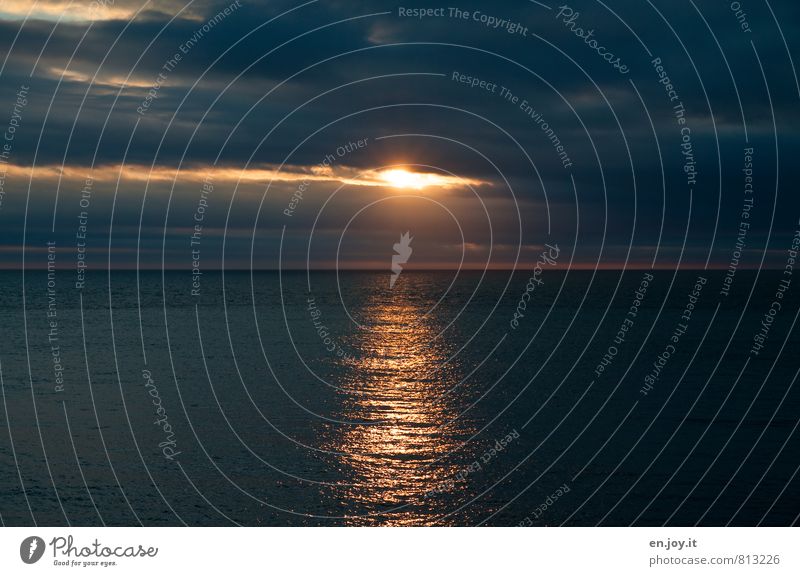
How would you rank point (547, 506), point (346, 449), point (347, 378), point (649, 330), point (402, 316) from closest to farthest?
point (547, 506)
point (346, 449)
point (347, 378)
point (649, 330)
point (402, 316)

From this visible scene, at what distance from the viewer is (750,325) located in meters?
124

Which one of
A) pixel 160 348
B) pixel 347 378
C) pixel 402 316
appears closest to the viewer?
pixel 347 378

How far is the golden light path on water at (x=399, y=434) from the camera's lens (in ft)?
114

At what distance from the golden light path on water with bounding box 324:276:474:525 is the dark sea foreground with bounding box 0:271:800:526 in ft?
0.50

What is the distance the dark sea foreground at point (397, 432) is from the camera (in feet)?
113

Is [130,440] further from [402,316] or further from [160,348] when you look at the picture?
[402,316]

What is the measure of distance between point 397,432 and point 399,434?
45cm

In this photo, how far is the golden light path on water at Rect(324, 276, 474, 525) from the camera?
34612 millimetres

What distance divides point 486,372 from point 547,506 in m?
39.2

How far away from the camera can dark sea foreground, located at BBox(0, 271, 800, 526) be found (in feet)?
113

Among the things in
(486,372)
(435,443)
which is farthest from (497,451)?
(486,372)

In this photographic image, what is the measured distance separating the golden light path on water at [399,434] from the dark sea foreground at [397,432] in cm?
15

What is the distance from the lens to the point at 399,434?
46.1 meters

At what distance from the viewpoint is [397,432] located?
46.5m
